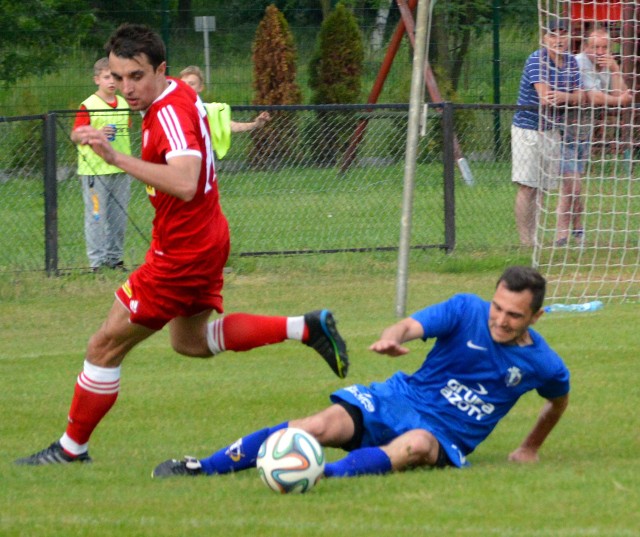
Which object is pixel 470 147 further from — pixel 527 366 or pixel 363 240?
pixel 527 366

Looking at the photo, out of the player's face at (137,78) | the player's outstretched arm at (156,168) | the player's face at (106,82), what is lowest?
the player's face at (106,82)

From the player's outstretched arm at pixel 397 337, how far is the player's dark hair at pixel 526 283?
0.43 m

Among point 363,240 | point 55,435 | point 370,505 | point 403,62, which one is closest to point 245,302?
point 363,240

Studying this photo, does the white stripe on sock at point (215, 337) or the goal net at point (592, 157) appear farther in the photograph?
the goal net at point (592, 157)

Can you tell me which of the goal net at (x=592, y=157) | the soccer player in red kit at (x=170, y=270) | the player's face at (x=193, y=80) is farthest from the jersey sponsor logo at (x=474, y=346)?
the player's face at (x=193, y=80)

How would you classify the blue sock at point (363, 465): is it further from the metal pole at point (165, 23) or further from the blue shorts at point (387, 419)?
the metal pole at point (165, 23)

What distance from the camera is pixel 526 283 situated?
5547mm

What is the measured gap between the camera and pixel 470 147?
1459cm

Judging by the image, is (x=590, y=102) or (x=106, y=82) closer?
(x=590, y=102)

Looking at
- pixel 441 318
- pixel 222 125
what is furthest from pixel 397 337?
pixel 222 125

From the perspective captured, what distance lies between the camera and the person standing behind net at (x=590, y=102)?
11.5 m

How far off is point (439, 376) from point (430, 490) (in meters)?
0.70

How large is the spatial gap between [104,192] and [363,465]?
7093mm

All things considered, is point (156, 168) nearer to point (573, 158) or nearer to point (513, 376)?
point (513, 376)
